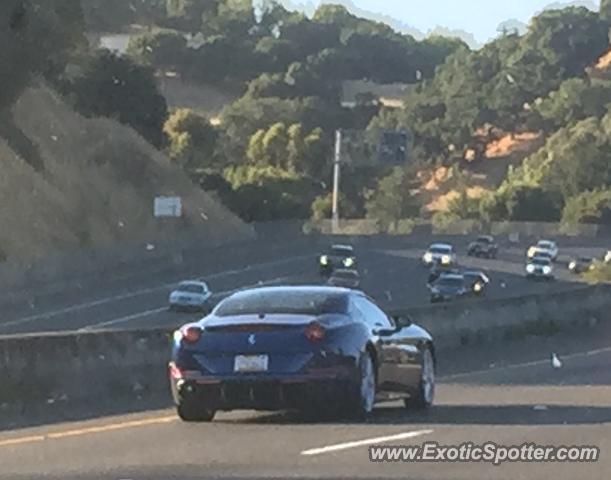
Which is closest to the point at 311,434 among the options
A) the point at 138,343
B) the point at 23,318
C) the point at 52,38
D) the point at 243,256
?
the point at 138,343

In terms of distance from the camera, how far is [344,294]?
17.8 metres

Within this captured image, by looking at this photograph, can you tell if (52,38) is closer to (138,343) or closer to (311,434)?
(138,343)

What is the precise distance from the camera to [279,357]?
16.7m

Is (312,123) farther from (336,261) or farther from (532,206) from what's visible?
(336,261)

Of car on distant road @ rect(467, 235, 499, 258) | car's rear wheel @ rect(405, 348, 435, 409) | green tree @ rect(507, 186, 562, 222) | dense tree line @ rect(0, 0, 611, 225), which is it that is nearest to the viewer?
car's rear wheel @ rect(405, 348, 435, 409)

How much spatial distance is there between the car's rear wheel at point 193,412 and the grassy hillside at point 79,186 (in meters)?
48.8

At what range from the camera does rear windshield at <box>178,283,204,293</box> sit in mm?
54594

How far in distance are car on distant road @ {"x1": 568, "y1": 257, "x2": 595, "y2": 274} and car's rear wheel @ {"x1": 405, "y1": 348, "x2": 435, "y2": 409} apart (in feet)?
213

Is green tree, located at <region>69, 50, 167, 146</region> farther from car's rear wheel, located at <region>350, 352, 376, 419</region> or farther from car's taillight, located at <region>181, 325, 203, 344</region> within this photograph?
car's taillight, located at <region>181, 325, 203, 344</region>

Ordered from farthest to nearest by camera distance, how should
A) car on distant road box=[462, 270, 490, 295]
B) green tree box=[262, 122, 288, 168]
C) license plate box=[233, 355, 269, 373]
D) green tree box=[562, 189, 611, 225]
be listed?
green tree box=[262, 122, 288, 168] < green tree box=[562, 189, 611, 225] < car on distant road box=[462, 270, 490, 295] < license plate box=[233, 355, 269, 373]

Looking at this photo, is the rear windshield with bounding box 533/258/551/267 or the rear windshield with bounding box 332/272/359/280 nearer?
the rear windshield with bounding box 332/272/359/280

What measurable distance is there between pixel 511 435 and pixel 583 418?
7.49 feet

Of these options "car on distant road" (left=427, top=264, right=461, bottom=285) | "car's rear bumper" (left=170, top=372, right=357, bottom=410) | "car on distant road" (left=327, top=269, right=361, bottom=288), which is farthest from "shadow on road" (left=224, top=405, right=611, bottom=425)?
"car on distant road" (left=427, top=264, right=461, bottom=285)

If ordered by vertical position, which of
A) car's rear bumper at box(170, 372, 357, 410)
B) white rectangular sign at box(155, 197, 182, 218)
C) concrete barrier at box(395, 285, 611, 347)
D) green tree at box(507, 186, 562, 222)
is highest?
car's rear bumper at box(170, 372, 357, 410)
